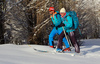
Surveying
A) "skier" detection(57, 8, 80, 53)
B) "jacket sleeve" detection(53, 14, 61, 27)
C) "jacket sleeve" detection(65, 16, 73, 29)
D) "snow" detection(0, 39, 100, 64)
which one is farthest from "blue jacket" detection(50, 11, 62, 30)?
"snow" detection(0, 39, 100, 64)

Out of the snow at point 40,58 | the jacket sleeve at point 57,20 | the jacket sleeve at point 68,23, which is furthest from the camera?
the jacket sleeve at point 57,20

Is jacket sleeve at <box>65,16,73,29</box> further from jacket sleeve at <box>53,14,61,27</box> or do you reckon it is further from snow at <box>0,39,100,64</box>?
snow at <box>0,39,100,64</box>

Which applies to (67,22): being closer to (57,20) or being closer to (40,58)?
(57,20)

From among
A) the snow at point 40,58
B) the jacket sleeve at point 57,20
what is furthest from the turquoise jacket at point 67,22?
the snow at point 40,58

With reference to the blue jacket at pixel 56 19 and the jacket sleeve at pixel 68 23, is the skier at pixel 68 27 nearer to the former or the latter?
the jacket sleeve at pixel 68 23

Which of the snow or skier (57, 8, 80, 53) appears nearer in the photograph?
the snow

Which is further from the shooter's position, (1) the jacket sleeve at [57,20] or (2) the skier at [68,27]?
(1) the jacket sleeve at [57,20]

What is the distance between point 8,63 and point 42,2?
20.7 ft

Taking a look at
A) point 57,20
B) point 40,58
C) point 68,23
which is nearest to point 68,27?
point 68,23

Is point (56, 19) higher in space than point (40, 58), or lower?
higher

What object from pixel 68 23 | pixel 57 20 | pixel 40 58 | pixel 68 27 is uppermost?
pixel 57 20

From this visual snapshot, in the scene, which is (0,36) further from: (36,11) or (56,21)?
(56,21)

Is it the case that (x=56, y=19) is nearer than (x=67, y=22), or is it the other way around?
(x=67, y=22)

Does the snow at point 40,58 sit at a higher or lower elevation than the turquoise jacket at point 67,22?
lower
